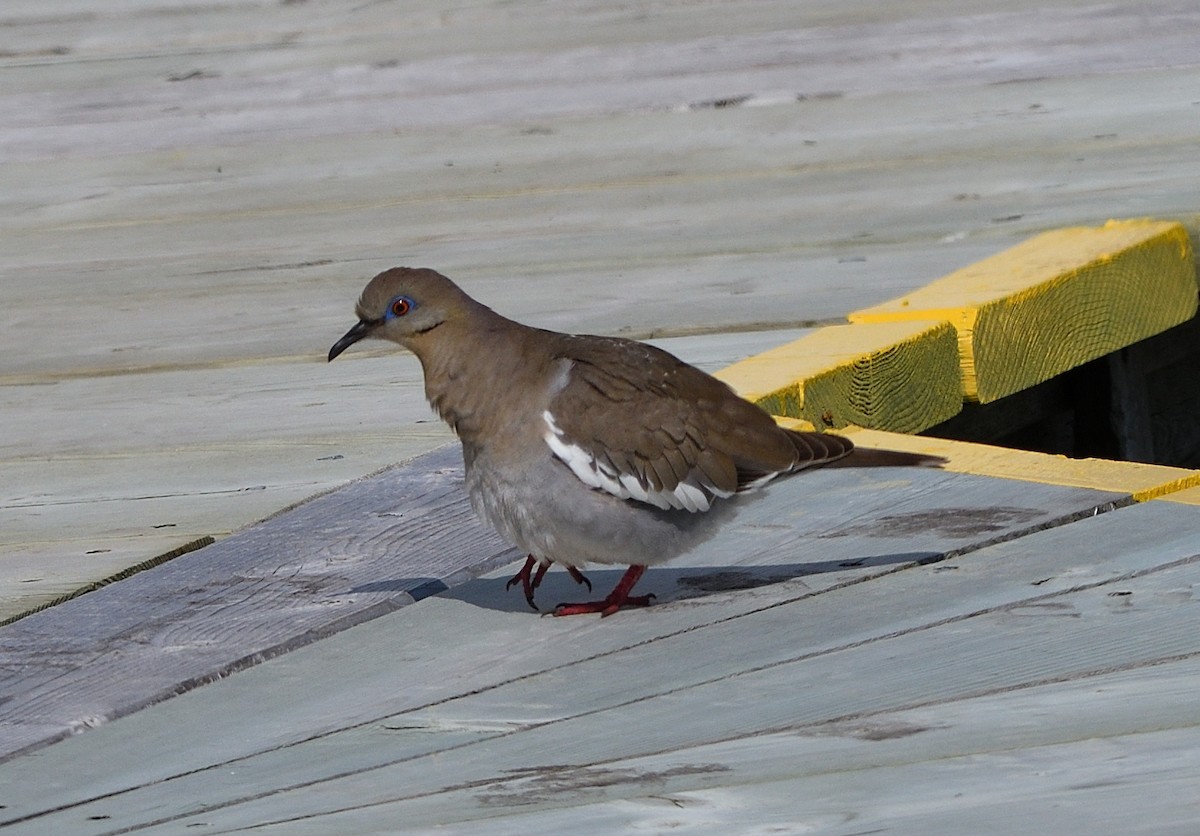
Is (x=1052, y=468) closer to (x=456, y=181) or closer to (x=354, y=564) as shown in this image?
(x=354, y=564)

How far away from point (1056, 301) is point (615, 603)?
1.66m

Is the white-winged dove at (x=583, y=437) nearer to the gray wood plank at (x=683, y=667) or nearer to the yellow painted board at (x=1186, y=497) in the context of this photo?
the gray wood plank at (x=683, y=667)

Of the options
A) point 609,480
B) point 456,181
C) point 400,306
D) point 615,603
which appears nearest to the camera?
point 615,603

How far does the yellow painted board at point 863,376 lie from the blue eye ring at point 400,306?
72cm

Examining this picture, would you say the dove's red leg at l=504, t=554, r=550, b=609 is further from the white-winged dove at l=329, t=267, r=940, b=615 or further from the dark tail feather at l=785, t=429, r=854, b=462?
the dark tail feather at l=785, t=429, r=854, b=462

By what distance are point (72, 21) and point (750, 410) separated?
18.1 ft

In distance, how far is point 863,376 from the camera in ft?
12.7

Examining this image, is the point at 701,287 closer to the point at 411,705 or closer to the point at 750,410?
the point at 750,410

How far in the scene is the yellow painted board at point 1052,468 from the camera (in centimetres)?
319

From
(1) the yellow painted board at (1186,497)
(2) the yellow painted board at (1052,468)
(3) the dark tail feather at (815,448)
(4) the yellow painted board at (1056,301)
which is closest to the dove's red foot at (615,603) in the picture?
(3) the dark tail feather at (815,448)

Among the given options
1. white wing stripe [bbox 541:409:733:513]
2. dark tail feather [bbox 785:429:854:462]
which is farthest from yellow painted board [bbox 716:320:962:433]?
white wing stripe [bbox 541:409:733:513]

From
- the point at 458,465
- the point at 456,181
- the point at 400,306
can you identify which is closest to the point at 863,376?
the point at 458,465

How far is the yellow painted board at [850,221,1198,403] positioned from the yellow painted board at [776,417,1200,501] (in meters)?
0.52

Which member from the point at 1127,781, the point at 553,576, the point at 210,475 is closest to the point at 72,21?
the point at 210,475
